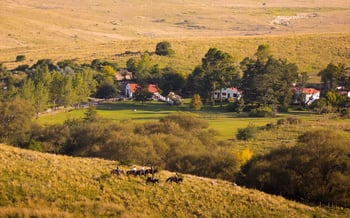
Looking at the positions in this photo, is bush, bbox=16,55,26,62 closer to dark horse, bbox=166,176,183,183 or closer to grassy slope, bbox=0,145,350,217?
grassy slope, bbox=0,145,350,217

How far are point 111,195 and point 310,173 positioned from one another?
1219 centimetres

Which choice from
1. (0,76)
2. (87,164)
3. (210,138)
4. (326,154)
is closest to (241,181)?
(326,154)

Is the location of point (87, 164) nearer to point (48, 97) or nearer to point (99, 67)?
point (48, 97)

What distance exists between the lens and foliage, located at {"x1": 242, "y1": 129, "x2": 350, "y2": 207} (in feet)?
88.9

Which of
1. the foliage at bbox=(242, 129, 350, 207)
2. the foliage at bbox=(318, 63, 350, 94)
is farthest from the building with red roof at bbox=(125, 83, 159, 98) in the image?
the foliage at bbox=(242, 129, 350, 207)

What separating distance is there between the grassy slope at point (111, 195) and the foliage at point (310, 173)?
2.97 meters

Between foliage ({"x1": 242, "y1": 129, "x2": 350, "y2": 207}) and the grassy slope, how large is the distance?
2.97 metres

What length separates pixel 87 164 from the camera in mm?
24797

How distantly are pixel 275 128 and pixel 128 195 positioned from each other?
34660mm

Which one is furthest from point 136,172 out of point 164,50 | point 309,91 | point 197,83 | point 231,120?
point 164,50

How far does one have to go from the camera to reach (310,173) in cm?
2836

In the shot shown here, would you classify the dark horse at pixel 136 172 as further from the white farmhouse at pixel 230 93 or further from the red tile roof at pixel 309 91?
the white farmhouse at pixel 230 93

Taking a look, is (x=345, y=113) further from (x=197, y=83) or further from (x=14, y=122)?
(x=14, y=122)

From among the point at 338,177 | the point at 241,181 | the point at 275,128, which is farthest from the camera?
the point at 275,128
